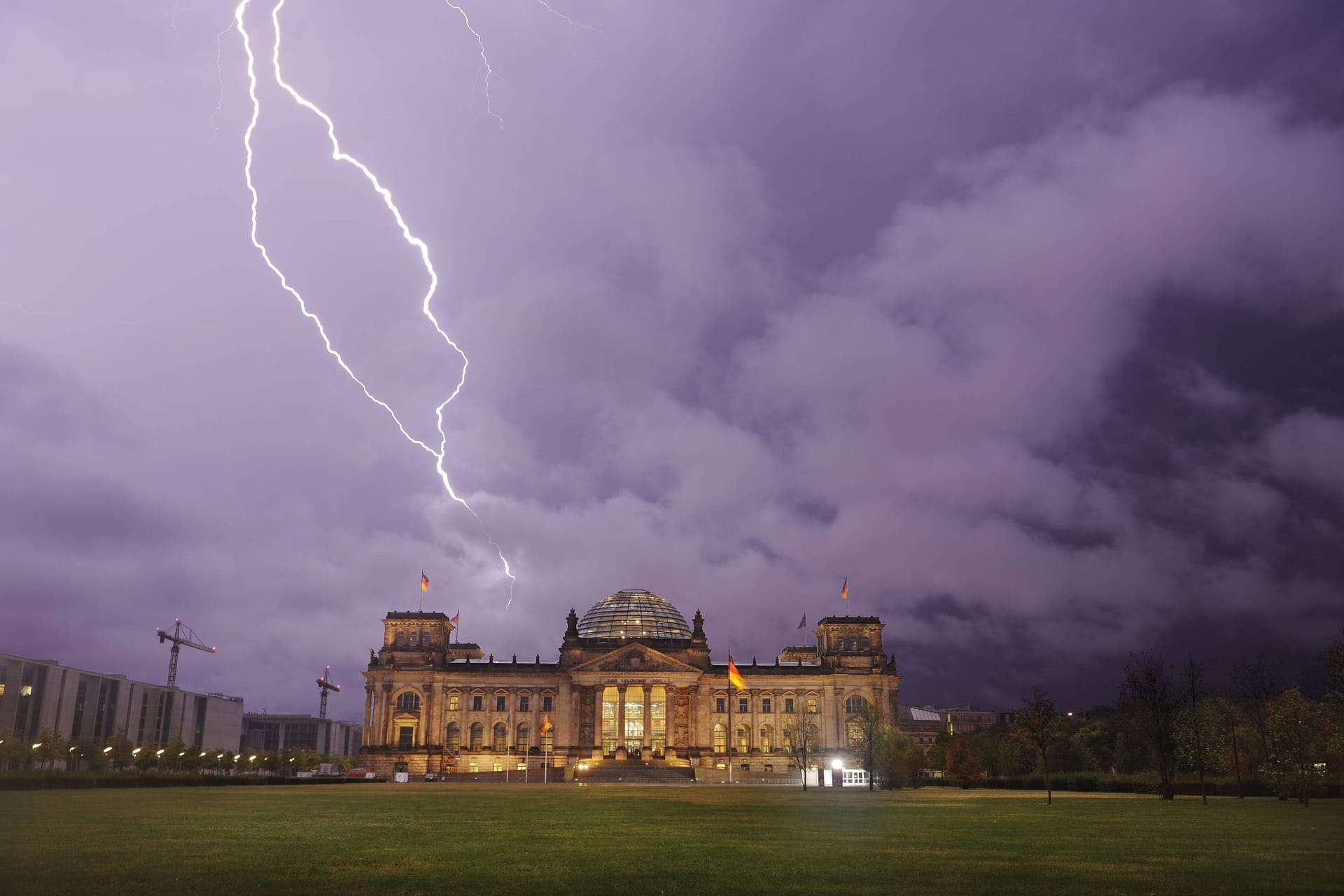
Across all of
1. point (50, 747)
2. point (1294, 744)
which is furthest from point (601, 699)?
point (1294, 744)

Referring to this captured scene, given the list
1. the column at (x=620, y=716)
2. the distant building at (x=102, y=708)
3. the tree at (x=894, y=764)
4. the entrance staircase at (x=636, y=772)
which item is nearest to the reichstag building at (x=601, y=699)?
the column at (x=620, y=716)

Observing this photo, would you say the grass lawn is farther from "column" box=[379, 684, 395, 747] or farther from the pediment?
"column" box=[379, 684, 395, 747]

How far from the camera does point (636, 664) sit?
141875 mm

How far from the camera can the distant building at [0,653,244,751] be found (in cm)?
11819

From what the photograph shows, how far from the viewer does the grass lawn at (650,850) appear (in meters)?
18.6

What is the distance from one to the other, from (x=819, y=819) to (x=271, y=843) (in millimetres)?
20873

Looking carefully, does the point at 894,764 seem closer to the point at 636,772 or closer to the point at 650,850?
the point at 636,772

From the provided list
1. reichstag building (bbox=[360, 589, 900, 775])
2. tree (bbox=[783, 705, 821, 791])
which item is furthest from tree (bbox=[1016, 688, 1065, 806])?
reichstag building (bbox=[360, 589, 900, 775])

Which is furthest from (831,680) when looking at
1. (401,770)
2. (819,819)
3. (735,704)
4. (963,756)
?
(819,819)

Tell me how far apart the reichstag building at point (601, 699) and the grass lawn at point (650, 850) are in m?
96.9

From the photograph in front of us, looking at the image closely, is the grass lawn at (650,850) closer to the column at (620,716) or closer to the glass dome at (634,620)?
the column at (620,716)

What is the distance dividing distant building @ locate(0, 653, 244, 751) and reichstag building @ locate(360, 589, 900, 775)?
29952 mm

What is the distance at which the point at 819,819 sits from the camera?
126ft

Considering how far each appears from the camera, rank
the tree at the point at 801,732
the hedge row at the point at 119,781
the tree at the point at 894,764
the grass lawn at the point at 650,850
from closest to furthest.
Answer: the grass lawn at the point at 650,850, the hedge row at the point at 119,781, the tree at the point at 894,764, the tree at the point at 801,732
